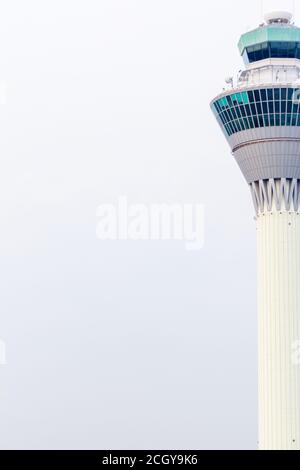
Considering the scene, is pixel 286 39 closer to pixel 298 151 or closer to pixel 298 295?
pixel 298 151

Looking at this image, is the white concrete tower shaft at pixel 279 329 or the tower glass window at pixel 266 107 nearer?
the white concrete tower shaft at pixel 279 329

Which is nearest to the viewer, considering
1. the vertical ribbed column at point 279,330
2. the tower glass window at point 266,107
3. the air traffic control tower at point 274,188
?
the vertical ribbed column at point 279,330

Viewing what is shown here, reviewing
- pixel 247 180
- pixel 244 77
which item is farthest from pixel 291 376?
pixel 244 77

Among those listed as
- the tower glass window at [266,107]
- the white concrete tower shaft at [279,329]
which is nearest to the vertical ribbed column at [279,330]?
the white concrete tower shaft at [279,329]

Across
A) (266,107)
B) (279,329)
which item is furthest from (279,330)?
(266,107)

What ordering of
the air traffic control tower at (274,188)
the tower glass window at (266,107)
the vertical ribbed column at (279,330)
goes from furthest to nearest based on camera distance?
the tower glass window at (266,107) < the air traffic control tower at (274,188) < the vertical ribbed column at (279,330)

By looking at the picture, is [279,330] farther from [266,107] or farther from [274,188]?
[266,107]

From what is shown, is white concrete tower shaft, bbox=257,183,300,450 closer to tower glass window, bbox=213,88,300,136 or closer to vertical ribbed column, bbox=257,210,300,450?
vertical ribbed column, bbox=257,210,300,450

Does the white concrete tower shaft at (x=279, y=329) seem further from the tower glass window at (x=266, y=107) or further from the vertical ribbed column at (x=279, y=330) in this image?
the tower glass window at (x=266, y=107)
